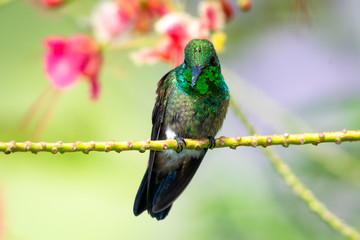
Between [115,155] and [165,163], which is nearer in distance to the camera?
[165,163]

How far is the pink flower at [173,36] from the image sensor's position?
1212mm

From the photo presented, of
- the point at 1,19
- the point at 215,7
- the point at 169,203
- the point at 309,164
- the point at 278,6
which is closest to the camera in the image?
the point at 215,7

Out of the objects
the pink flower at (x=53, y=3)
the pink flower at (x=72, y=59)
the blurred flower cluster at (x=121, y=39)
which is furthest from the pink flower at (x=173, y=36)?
the pink flower at (x=53, y=3)

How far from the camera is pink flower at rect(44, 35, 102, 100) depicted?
Result: 1.25 m

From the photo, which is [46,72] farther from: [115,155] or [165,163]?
[115,155]

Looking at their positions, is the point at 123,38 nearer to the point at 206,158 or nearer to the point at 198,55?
the point at 198,55

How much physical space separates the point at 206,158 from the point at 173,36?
1.05 m

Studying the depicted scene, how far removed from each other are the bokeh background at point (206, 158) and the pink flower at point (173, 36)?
0.15 m

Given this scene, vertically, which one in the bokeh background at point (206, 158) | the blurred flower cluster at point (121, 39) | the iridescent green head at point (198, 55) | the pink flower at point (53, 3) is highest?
the pink flower at point (53, 3)

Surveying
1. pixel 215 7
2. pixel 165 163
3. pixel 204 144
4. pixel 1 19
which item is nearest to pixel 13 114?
pixel 1 19

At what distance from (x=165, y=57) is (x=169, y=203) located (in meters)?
0.36

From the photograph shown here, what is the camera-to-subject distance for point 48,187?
2277 millimetres

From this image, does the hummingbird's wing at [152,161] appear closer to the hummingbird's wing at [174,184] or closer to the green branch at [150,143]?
the hummingbird's wing at [174,184]

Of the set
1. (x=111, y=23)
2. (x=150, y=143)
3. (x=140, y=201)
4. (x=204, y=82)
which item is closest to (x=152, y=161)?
(x=140, y=201)
